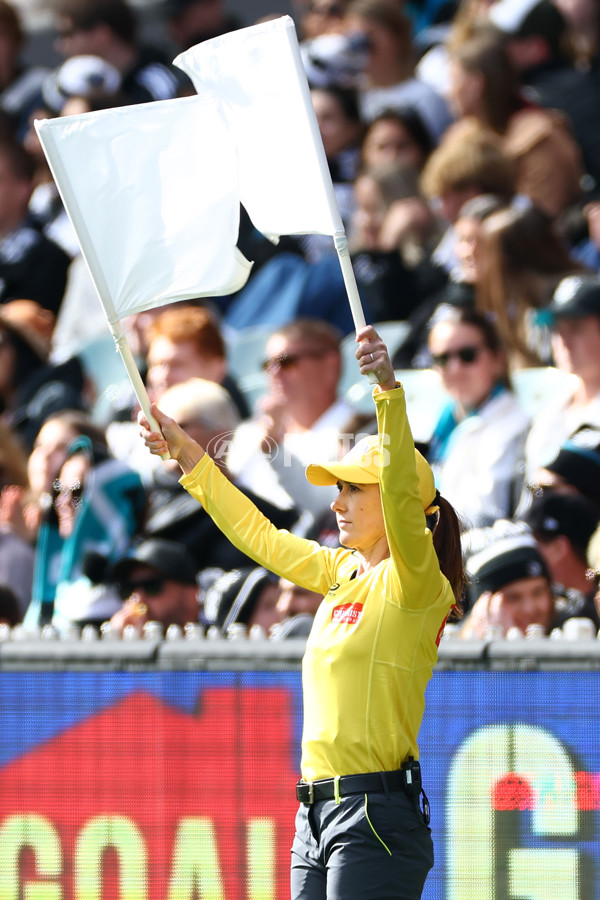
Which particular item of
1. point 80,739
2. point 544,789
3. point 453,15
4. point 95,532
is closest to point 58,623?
point 95,532

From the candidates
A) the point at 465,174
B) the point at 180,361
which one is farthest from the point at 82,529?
the point at 465,174

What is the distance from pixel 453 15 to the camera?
9.80 metres

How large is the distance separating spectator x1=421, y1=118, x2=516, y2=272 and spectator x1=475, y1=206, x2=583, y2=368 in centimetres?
59

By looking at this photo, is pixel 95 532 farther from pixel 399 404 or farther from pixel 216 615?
pixel 399 404

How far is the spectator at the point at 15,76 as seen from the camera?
1089cm

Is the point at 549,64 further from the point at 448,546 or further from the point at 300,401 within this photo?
the point at 448,546

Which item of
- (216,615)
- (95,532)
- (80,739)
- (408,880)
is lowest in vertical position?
(408,880)

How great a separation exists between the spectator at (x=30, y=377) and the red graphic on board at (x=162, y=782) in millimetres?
2811

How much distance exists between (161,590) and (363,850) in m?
2.44

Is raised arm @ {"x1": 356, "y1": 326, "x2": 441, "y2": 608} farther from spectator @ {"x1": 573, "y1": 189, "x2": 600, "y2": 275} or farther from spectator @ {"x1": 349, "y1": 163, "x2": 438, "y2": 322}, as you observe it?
spectator @ {"x1": 349, "y1": 163, "x2": 438, "y2": 322}

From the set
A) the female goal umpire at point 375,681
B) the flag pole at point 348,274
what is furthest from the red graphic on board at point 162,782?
the flag pole at point 348,274

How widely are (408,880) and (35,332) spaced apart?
17.9 ft

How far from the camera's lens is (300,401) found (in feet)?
22.0

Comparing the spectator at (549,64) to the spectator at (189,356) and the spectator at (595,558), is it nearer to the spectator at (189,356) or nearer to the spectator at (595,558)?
the spectator at (189,356)
